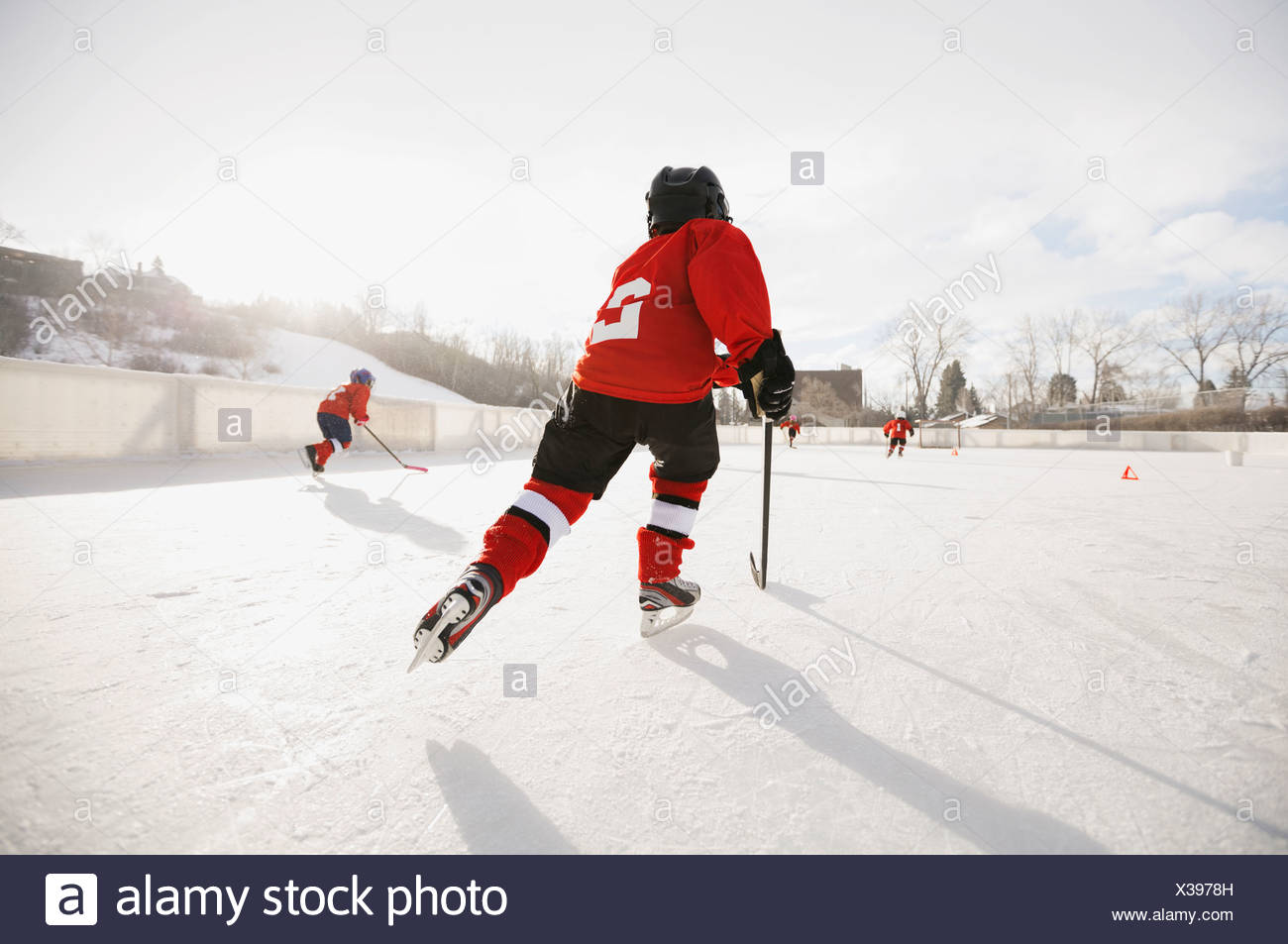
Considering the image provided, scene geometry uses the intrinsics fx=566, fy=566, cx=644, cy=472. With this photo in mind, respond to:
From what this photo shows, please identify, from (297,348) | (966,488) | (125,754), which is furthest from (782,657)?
(297,348)

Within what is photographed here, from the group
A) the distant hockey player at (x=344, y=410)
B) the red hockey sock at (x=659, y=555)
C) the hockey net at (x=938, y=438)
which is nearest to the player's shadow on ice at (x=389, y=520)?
the red hockey sock at (x=659, y=555)

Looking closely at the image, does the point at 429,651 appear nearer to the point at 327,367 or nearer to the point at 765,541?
the point at 765,541

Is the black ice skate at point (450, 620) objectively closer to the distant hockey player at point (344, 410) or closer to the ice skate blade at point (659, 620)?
the ice skate blade at point (659, 620)

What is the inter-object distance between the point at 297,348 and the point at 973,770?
181 feet

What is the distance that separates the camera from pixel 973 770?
1152mm

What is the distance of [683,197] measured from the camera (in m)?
2.13

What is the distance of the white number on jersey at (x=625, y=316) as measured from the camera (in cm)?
192

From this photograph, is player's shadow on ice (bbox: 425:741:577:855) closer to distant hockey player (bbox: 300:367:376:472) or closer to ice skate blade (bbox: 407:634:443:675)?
ice skate blade (bbox: 407:634:443:675)

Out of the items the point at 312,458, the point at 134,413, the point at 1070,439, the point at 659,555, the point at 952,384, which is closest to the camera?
the point at 659,555

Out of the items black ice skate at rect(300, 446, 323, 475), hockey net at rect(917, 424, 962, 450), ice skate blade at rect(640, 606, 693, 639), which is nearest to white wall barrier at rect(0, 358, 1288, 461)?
black ice skate at rect(300, 446, 323, 475)

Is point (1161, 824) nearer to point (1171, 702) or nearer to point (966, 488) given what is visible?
point (1171, 702)

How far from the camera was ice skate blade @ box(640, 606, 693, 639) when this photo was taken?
1957mm

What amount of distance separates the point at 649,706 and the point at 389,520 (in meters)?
3.49
